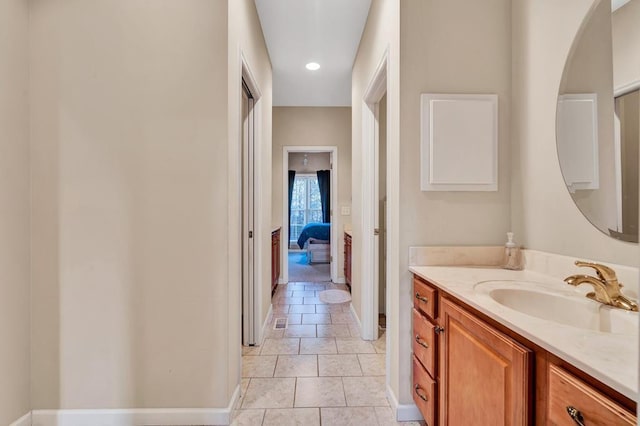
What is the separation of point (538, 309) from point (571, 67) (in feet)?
3.48

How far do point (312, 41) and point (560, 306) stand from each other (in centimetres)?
294

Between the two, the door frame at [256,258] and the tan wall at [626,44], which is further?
the door frame at [256,258]

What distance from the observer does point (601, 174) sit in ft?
4.12

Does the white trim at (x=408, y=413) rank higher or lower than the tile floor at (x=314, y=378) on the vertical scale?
higher

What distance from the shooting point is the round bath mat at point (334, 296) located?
159 inches

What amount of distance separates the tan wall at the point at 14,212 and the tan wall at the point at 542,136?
2611 millimetres

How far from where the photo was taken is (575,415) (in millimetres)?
708

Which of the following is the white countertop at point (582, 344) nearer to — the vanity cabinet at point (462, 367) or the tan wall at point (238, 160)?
the vanity cabinet at point (462, 367)

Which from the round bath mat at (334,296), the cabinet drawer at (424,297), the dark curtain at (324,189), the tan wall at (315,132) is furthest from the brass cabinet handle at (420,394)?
the dark curtain at (324,189)

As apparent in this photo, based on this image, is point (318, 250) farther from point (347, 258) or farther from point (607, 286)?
point (607, 286)

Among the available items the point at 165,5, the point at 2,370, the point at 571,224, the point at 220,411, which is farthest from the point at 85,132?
the point at 571,224

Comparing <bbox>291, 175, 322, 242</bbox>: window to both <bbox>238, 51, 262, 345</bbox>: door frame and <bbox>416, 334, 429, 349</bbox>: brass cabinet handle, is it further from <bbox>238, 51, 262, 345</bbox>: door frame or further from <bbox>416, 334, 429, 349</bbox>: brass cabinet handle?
<bbox>416, 334, 429, 349</bbox>: brass cabinet handle

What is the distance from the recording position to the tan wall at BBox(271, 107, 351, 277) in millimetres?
5078

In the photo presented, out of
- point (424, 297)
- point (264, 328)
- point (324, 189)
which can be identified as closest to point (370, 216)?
point (424, 297)
